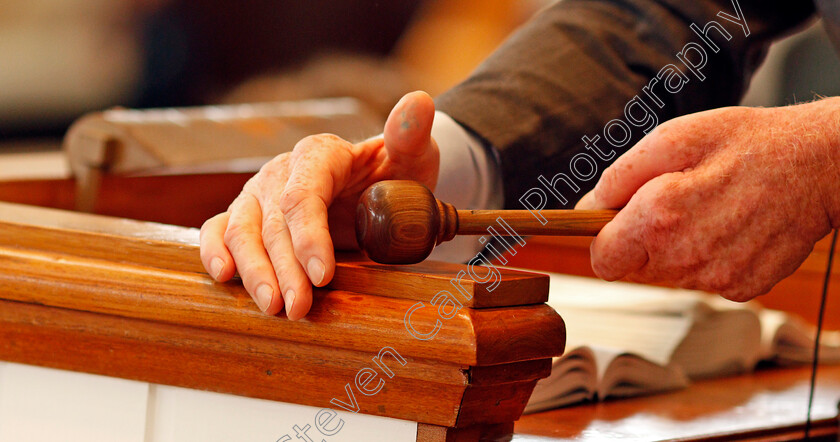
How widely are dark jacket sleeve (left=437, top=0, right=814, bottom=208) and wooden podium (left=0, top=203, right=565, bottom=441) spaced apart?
0.32 metres

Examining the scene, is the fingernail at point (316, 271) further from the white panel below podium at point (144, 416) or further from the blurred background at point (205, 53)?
the blurred background at point (205, 53)

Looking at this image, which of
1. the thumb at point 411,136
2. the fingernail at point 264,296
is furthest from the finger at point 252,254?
the thumb at point 411,136

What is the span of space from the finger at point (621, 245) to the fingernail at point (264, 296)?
0.24 meters

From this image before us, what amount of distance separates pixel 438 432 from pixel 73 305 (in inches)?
10.9

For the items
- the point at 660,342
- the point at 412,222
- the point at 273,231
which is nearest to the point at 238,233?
the point at 273,231

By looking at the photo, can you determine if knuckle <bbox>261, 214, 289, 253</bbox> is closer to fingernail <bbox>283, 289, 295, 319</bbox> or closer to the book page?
fingernail <bbox>283, 289, 295, 319</bbox>

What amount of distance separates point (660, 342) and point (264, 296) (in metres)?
0.57

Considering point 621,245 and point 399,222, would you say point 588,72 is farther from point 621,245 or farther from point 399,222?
point 399,222

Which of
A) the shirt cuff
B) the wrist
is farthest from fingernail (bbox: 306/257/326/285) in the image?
the wrist

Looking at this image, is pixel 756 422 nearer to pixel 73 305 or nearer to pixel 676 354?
pixel 676 354

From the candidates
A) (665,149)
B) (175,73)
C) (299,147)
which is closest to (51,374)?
(299,147)

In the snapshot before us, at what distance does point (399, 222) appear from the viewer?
0.55m

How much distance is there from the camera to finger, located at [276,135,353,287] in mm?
550

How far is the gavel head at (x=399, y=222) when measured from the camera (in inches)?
21.5
